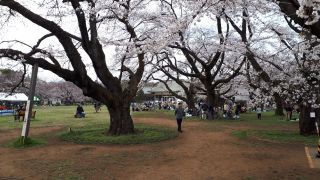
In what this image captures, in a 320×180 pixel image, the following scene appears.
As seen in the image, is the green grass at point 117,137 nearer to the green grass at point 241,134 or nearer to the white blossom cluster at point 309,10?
the green grass at point 241,134

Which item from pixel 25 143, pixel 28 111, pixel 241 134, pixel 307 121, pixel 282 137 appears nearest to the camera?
pixel 25 143

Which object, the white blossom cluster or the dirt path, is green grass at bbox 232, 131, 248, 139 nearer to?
the dirt path

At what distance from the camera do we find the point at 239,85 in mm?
43906

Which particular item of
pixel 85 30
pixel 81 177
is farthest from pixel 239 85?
pixel 81 177

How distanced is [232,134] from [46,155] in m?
9.61

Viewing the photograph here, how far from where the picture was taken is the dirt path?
10.8 m

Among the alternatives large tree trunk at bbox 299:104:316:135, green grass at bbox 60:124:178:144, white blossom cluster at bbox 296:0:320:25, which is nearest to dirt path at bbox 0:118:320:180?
green grass at bbox 60:124:178:144

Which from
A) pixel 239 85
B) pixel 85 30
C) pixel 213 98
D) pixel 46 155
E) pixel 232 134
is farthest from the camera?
pixel 239 85

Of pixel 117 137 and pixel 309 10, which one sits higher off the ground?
pixel 309 10

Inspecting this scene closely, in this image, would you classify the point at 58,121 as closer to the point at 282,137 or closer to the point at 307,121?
the point at 282,137

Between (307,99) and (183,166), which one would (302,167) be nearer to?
(183,166)

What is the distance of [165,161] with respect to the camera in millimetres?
12852

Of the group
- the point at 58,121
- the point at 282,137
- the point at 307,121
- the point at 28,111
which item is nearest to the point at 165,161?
the point at 28,111

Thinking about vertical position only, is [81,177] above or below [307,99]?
below
